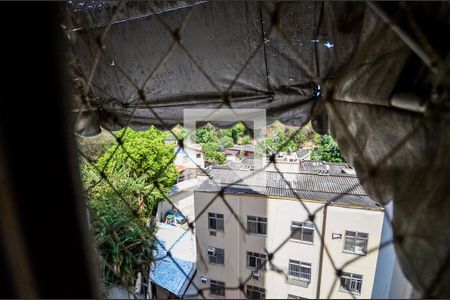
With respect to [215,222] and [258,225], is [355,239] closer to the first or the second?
[258,225]

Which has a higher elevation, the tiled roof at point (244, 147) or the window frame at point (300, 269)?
the tiled roof at point (244, 147)

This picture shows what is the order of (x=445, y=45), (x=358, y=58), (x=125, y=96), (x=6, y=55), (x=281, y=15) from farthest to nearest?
(x=125, y=96) < (x=281, y=15) < (x=358, y=58) < (x=445, y=45) < (x=6, y=55)

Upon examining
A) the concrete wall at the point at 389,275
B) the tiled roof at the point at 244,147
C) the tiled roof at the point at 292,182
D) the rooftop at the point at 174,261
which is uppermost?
the tiled roof at the point at 244,147

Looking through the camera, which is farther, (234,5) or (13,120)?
(234,5)

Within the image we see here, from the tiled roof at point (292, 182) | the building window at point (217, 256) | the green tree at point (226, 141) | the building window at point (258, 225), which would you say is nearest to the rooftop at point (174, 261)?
the building window at point (217, 256)

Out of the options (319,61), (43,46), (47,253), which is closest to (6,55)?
(43,46)

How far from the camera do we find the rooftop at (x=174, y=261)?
2.09ft

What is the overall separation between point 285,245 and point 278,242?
0.39 feet

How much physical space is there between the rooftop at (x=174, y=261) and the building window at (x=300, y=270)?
0.24 m

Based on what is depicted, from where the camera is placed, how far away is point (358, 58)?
1.33ft

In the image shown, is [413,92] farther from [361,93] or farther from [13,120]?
[13,120]

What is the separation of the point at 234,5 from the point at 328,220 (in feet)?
1.66

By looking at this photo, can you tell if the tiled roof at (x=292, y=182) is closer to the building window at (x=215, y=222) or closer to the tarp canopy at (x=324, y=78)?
the building window at (x=215, y=222)

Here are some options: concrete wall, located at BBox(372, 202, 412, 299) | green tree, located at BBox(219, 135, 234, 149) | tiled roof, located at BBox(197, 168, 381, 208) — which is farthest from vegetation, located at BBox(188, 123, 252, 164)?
concrete wall, located at BBox(372, 202, 412, 299)
